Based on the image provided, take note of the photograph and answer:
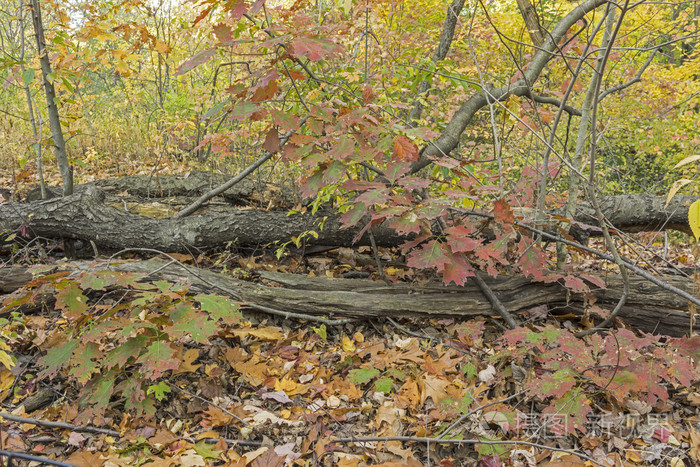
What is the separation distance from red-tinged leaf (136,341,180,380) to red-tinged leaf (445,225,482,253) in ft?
4.86

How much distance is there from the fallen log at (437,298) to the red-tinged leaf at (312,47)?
5.22 ft

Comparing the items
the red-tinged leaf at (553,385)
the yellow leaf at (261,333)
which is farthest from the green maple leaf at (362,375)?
the red-tinged leaf at (553,385)

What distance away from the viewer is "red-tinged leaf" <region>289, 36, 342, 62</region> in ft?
6.62

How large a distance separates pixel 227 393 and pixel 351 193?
1667 mm

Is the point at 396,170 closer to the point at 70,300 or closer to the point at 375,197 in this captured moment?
the point at 375,197

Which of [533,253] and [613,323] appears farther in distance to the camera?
[613,323]

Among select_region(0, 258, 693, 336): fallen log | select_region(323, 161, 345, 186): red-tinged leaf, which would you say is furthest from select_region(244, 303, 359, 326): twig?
select_region(323, 161, 345, 186): red-tinged leaf

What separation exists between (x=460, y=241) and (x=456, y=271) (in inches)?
6.7

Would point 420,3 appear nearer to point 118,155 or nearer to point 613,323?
point 118,155

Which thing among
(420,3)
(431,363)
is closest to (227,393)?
(431,363)

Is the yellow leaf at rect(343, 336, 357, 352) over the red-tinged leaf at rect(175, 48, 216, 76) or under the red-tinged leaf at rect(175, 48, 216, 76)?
under

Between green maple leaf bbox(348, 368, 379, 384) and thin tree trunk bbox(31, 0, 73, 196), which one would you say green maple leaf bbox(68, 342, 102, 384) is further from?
thin tree trunk bbox(31, 0, 73, 196)

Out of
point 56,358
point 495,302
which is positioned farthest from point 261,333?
point 495,302

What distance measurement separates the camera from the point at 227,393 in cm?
237
